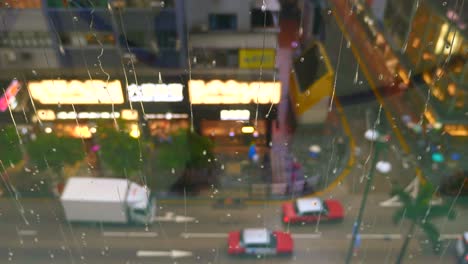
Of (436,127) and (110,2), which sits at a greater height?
(110,2)

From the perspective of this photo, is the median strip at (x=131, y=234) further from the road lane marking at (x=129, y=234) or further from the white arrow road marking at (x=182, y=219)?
the white arrow road marking at (x=182, y=219)

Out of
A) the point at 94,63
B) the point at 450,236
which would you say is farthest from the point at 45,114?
the point at 450,236

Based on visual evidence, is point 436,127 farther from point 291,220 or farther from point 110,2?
point 110,2

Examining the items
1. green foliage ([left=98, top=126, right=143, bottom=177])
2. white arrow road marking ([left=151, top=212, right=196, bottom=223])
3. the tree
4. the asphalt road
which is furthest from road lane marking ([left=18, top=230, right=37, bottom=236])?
the tree

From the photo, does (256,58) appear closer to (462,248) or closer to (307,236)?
(307,236)

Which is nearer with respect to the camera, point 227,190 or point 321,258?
point 321,258

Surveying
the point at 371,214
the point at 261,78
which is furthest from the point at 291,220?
the point at 261,78
